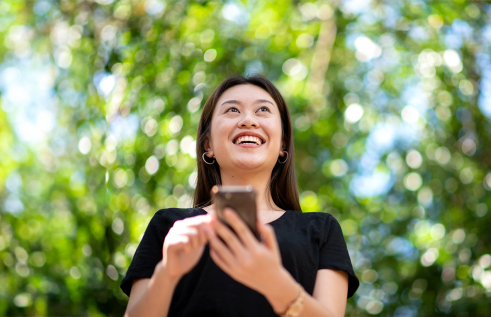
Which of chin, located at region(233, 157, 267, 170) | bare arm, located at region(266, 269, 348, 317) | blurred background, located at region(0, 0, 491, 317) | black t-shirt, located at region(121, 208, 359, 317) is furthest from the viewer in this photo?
blurred background, located at region(0, 0, 491, 317)

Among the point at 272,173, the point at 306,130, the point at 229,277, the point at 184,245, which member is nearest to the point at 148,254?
the point at 229,277

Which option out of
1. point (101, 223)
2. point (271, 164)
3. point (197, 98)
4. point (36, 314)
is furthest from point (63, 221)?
point (271, 164)

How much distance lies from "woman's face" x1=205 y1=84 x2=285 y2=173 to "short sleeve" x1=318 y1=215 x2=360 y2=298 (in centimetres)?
37

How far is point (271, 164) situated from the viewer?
72.1 inches

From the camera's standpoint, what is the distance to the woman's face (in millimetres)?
1733

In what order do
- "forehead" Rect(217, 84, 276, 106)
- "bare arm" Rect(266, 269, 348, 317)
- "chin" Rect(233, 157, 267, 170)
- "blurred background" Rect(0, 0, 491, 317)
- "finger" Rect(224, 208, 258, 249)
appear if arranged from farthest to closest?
"blurred background" Rect(0, 0, 491, 317), "forehead" Rect(217, 84, 276, 106), "chin" Rect(233, 157, 267, 170), "bare arm" Rect(266, 269, 348, 317), "finger" Rect(224, 208, 258, 249)

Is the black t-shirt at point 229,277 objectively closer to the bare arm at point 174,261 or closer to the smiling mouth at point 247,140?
the bare arm at point 174,261

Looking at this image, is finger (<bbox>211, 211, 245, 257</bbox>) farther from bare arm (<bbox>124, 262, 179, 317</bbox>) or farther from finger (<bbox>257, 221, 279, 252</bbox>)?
bare arm (<bbox>124, 262, 179, 317</bbox>)

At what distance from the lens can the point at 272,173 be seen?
78.4 inches

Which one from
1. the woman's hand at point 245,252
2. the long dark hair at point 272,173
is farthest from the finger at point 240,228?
the long dark hair at point 272,173

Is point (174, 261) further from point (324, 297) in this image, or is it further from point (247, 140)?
point (247, 140)

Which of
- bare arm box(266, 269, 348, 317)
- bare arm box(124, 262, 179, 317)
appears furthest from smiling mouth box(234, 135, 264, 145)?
bare arm box(124, 262, 179, 317)

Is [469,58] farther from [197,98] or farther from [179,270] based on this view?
[179,270]

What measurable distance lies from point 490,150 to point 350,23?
1483mm
